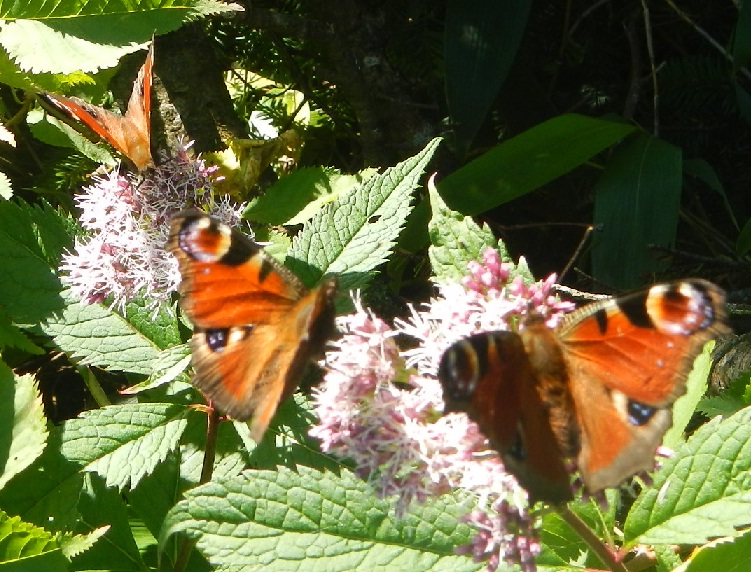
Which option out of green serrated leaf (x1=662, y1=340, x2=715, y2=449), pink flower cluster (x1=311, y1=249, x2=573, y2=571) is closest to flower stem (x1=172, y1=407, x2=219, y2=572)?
pink flower cluster (x1=311, y1=249, x2=573, y2=571)

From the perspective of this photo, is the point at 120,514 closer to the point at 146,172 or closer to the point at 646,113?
the point at 146,172

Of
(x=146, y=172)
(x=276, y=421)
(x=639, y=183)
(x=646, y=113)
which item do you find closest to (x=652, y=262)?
(x=639, y=183)

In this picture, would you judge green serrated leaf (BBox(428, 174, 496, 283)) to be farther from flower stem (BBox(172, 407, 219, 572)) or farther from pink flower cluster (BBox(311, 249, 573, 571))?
flower stem (BBox(172, 407, 219, 572))

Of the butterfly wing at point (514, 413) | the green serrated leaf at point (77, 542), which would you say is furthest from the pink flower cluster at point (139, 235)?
A: the butterfly wing at point (514, 413)

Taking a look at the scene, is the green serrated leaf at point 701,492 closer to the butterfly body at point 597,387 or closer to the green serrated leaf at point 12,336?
the butterfly body at point 597,387

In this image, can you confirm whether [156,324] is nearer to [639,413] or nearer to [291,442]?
[291,442]
